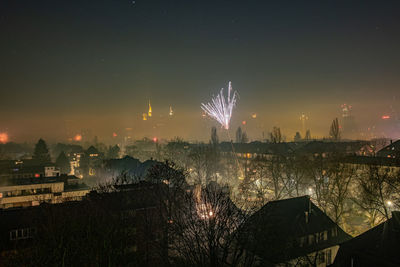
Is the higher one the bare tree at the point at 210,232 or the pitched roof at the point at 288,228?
the bare tree at the point at 210,232

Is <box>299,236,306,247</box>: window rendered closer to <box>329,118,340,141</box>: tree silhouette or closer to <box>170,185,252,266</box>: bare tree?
<box>170,185,252,266</box>: bare tree

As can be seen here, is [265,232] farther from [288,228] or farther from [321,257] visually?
[321,257]

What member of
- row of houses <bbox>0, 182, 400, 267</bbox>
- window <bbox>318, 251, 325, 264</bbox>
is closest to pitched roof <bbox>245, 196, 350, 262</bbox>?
row of houses <bbox>0, 182, 400, 267</bbox>

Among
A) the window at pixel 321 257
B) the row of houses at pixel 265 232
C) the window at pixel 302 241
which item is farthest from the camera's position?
the window at pixel 321 257

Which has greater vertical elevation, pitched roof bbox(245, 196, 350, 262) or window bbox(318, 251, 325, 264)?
pitched roof bbox(245, 196, 350, 262)

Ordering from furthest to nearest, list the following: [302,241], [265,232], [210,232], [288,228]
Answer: [288,228], [302,241], [265,232], [210,232]

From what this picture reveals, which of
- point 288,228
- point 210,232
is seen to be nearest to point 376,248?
point 288,228

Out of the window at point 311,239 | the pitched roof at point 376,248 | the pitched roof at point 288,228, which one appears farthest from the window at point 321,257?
the pitched roof at point 376,248

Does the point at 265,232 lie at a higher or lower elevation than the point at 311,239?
higher

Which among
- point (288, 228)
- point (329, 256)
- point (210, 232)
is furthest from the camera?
point (329, 256)

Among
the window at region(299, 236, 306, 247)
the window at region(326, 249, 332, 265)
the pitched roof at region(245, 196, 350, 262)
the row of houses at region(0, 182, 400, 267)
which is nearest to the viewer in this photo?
the row of houses at region(0, 182, 400, 267)

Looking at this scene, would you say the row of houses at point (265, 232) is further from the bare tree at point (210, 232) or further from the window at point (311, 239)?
the bare tree at point (210, 232)

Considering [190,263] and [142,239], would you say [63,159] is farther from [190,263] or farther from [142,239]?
[190,263]
